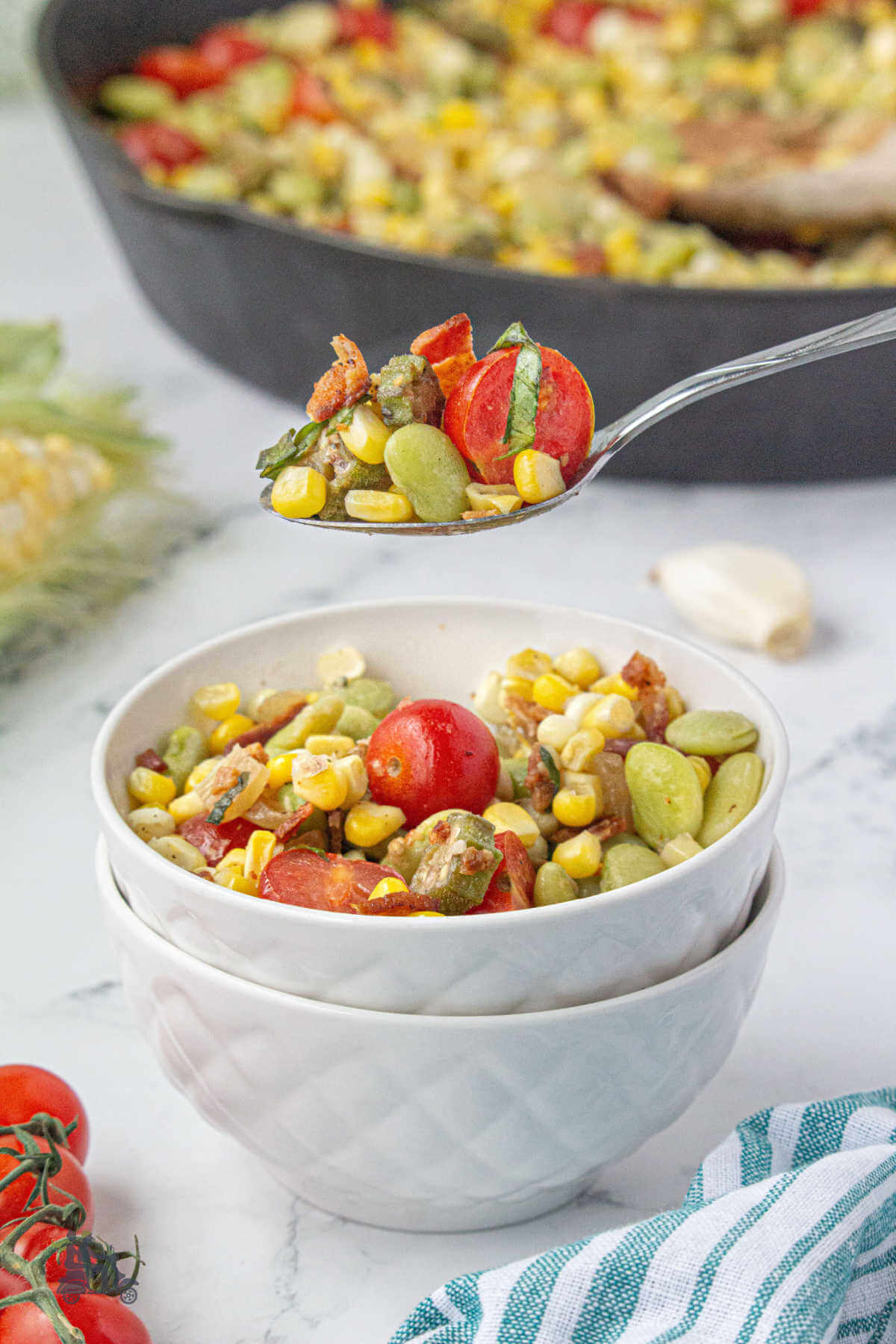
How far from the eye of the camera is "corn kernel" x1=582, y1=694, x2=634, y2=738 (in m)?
0.71

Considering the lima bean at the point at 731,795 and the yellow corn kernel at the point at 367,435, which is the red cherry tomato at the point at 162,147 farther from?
the lima bean at the point at 731,795

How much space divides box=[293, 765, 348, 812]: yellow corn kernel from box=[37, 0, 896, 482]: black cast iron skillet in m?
0.46

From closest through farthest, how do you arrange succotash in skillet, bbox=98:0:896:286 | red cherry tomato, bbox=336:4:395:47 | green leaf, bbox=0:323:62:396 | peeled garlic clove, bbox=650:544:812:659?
peeled garlic clove, bbox=650:544:812:659, green leaf, bbox=0:323:62:396, succotash in skillet, bbox=98:0:896:286, red cherry tomato, bbox=336:4:395:47

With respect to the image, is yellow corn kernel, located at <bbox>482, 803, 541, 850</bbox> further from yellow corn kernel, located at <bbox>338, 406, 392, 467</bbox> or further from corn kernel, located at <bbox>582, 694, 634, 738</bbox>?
yellow corn kernel, located at <bbox>338, 406, 392, 467</bbox>

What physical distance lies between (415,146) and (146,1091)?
1.36m

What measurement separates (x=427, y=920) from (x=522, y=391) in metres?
0.26

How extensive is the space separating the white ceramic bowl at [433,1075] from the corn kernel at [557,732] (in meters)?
0.13

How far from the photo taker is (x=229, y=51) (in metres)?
2.01

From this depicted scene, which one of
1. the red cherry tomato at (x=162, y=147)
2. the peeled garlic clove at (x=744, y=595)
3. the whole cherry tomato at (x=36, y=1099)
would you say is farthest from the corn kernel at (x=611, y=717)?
the red cherry tomato at (x=162, y=147)

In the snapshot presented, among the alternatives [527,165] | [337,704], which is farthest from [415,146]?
[337,704]

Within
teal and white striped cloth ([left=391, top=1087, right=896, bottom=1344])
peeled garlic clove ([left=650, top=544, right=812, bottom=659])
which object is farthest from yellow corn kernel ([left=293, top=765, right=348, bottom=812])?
peeled garlic clove ([left=650, top=544, right=812, bottom=659])

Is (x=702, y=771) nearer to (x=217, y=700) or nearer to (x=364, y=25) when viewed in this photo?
(x=217, y=700)

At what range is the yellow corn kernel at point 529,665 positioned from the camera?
75 cm

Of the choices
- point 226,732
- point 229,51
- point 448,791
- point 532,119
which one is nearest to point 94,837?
point 226,732
